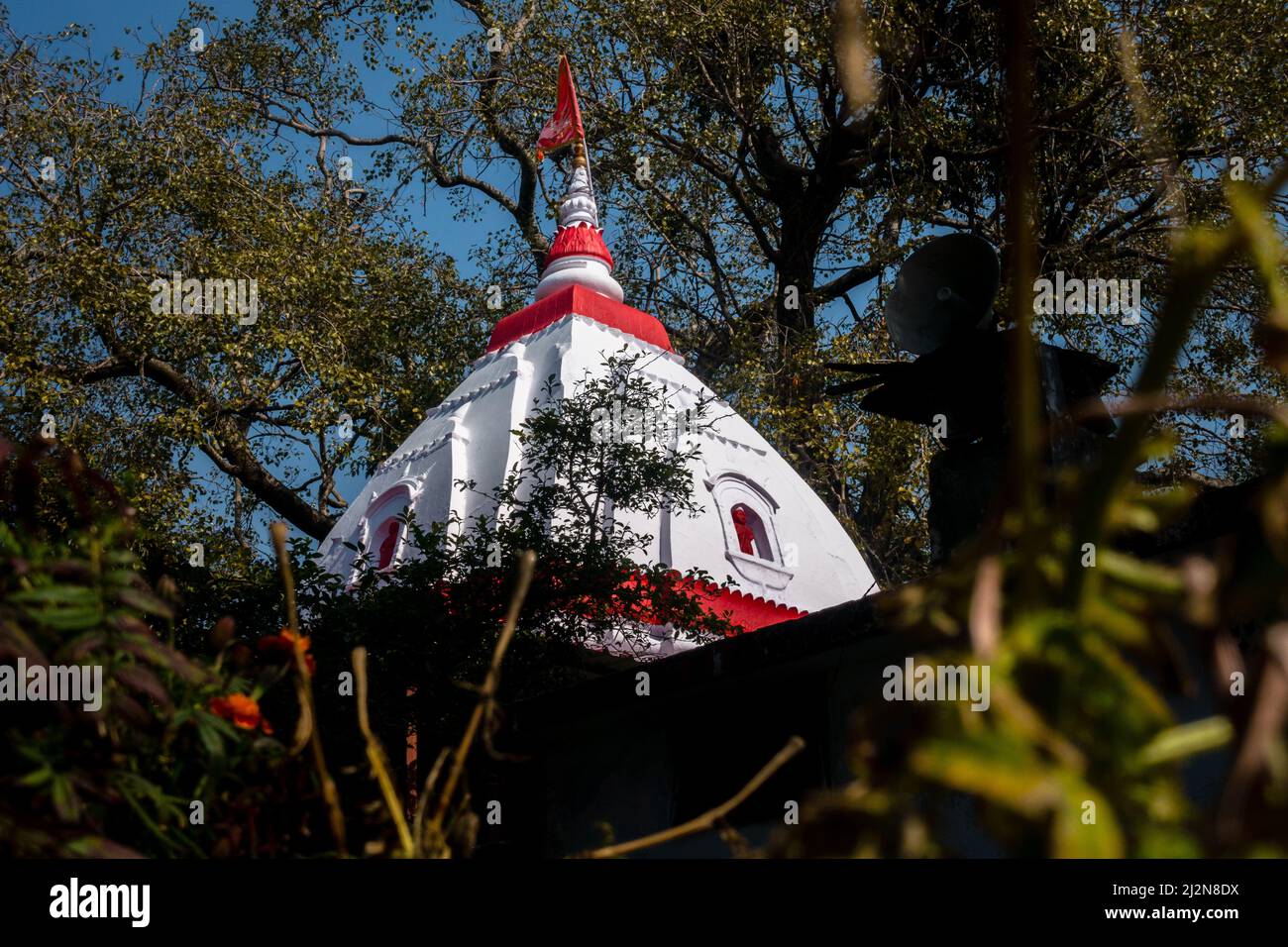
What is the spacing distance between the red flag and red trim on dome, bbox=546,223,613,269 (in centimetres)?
129

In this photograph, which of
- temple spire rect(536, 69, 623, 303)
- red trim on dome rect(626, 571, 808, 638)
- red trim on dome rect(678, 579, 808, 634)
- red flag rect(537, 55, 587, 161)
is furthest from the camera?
red flag rect(537, 55, 587, 161)

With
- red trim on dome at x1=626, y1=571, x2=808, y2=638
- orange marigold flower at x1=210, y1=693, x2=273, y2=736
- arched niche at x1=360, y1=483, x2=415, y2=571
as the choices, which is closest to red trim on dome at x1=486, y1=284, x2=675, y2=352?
arched niche at x1=360, y1=483, x2=415, y2=571

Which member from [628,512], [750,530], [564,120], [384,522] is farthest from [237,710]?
[564,120]

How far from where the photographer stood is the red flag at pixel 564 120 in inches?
685

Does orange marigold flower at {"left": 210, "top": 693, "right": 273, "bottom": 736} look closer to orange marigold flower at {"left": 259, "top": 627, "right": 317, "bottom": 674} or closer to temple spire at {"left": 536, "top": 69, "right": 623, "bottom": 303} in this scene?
orange marigold flower at {"left": 259, "top": 627, "right": 317, "bottom": 674}

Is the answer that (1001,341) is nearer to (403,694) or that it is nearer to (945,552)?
(945,552)

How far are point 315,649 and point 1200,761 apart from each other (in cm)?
527

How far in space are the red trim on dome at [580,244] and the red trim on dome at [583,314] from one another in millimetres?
740

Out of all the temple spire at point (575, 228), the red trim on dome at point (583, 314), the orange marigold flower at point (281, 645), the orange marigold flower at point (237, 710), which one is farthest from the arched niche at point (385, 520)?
the orange marigold flower at point (237, 710)

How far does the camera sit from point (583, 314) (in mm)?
15586

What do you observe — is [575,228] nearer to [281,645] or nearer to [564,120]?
[564,120]

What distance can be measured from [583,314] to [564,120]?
Result: 3463mm

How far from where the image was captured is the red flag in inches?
685
